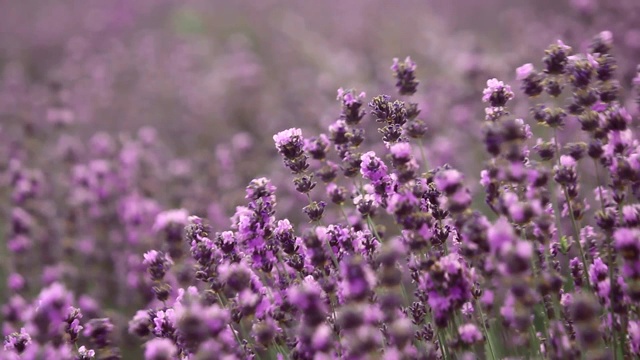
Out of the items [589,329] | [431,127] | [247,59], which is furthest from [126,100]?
[589,329]

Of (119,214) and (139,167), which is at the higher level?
(139,167)

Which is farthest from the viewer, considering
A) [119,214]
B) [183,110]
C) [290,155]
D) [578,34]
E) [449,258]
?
[183,110]

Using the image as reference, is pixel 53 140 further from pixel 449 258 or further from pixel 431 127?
pixel 449 258

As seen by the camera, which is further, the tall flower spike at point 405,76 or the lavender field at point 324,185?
the tall flower spike at point 405,76

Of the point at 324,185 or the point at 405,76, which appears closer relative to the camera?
the point at 405,76

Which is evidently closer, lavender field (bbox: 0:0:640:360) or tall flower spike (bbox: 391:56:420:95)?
lavender field (bbox: 0:0:640:360)

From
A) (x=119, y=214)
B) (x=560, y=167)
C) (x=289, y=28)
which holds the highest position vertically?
(x=289, y=28)

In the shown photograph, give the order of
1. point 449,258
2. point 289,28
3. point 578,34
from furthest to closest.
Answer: point 289,28 → point 578,34 → point 449,258

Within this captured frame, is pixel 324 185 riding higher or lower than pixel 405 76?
higher
